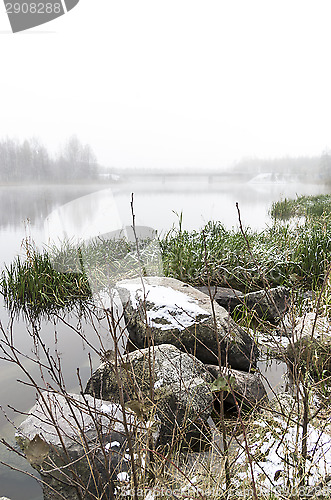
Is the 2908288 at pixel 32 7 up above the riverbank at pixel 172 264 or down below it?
above

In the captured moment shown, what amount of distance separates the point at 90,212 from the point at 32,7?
→ 254cm

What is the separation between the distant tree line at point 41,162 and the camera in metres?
5.86

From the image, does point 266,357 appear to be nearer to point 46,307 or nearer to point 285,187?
point 46,307

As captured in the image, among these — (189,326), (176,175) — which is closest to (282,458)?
(189,326)

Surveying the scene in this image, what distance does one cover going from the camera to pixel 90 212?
444cm

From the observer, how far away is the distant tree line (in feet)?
19.2

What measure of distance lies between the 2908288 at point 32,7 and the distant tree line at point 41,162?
1.48 m

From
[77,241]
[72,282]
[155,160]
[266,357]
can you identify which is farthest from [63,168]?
[266,357]

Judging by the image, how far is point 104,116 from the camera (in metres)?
5.76

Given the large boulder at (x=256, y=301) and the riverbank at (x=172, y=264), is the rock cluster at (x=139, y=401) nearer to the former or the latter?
the large boulder at (x=256, y=301)

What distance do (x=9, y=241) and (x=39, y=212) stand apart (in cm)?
73

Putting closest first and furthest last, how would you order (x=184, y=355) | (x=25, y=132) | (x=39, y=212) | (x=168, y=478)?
1. (x=168, y=478)
2. (x=184, y=355)
3. (x=39, y=212)
4. (x=25, y=132)

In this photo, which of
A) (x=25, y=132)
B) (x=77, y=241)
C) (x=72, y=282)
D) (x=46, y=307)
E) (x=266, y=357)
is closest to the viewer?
(x=266, y=357)

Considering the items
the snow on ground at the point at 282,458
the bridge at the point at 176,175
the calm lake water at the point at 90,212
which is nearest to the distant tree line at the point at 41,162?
the calm lake water at the point at 90,212
